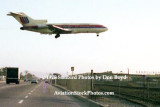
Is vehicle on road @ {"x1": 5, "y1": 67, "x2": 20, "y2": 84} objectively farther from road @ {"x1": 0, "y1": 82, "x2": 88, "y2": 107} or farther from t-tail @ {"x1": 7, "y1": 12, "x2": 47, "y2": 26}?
road @ {"x1": 0, "y1": 82, "x2": 88, "y2": 107}

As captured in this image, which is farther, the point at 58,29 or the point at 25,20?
the point at 25,20

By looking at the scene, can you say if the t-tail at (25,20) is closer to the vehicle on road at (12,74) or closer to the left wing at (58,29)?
the left wing at (58,29)

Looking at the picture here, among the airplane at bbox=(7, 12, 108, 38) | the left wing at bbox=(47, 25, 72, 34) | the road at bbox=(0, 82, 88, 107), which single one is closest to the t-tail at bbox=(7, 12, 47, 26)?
the airplane at bbox=(7, 12, 108, 38)

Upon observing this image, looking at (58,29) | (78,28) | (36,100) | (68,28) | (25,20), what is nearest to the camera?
(36,100)

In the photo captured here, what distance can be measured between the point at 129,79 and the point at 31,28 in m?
50.0

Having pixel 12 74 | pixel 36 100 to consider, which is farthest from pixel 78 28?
pixel 36 100

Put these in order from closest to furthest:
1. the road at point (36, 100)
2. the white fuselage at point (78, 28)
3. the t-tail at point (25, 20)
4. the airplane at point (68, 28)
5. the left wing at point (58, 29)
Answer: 1. the road at point (36, 100)
2. the left wing at point (58, 29)
3. the airplane at point (68, 28)
4. the white fuselage at point (78, 28)
5. the t-tail at point (25, 20)

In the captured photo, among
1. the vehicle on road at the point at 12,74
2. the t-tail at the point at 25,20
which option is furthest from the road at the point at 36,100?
the t-tail at the point at 25,20

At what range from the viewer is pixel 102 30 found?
66188 mm

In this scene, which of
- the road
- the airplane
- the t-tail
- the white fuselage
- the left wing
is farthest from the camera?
the t-tail

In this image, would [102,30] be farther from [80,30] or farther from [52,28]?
[52,28]

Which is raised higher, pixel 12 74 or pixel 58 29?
pixel 58 29

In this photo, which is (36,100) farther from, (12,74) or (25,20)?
(25,20)

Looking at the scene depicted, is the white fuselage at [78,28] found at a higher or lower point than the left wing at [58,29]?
higher
